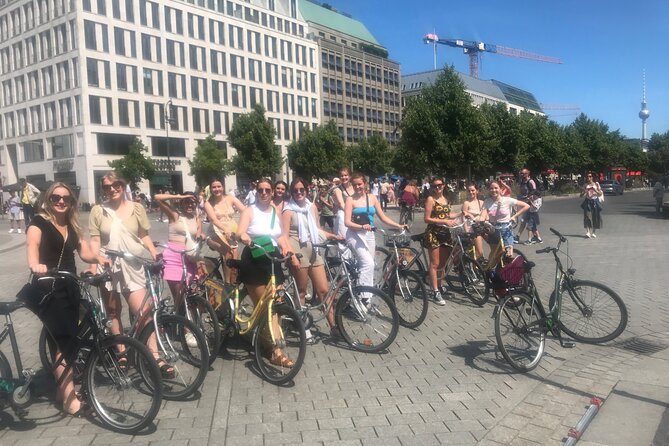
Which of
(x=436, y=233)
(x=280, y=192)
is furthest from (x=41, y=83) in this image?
(x=436, y=233)

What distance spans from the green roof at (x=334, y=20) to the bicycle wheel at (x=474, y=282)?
7914 cm

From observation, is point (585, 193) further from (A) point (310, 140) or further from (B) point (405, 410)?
(A) point (310, 140)

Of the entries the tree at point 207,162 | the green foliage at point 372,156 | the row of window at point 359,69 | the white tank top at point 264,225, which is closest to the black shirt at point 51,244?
the white tank top at point 264,225

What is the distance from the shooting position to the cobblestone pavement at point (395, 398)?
388cm

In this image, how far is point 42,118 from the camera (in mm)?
54906

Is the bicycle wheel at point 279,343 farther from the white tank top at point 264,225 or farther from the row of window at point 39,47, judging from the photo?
the row of window at point 39,47

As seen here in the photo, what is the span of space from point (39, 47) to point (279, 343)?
58865mm

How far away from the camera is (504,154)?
4531cm

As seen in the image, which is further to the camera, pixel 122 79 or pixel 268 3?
pixel 268 3

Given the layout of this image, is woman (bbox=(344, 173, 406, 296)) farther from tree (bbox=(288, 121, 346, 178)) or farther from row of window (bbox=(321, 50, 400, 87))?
row of window (bbox=(321, 50, 400, 87))

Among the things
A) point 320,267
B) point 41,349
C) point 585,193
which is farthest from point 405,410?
point 585,193

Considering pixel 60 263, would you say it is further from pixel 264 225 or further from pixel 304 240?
pixel 304 240

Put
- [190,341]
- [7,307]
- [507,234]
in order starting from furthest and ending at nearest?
1. [507,234]
2. [190,341]
3. [7,307]

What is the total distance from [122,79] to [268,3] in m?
23.6
